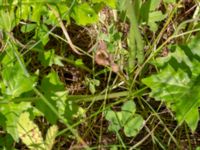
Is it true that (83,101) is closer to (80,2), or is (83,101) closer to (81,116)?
(81,116)

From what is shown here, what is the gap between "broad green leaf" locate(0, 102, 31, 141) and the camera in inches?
50.8

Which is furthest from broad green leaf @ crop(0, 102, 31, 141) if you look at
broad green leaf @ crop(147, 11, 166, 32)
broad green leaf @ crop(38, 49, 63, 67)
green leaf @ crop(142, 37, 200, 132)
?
broad green leaf @ crop(147, 11, 166, 32)

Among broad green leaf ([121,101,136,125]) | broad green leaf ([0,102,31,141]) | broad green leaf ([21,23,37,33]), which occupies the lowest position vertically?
broad green leaf ([121,101,136,125])

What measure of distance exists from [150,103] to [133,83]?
0.49 ft

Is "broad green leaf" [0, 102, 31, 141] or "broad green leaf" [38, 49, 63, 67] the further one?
"broad green leaf" [38, 49, 63, 67]

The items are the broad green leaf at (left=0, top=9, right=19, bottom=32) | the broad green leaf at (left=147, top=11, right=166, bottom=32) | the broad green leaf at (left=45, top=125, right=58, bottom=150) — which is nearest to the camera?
the broad green leaf at (left=45, top=125, right=58, bottom=150)

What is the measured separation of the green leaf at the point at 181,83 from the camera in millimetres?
1302

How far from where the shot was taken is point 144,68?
1508 millimetres

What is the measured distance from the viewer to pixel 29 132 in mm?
1316

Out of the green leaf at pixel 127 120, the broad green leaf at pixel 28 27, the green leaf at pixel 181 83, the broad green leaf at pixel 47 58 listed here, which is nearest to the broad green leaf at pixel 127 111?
the green leaf at pixel 127 120

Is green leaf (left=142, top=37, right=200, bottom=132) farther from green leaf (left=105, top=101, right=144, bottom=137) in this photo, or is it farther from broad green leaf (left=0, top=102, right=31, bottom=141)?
broad green leaf (left=0, top=102, right=31, bottom=141)

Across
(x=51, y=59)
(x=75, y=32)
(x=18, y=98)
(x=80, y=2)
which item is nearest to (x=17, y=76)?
(x=18, y=98)

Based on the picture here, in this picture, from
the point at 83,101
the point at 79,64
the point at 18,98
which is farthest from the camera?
the point at 79,64

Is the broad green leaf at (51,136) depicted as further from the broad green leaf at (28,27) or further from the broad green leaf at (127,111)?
the broad green leaf at (28,27)
